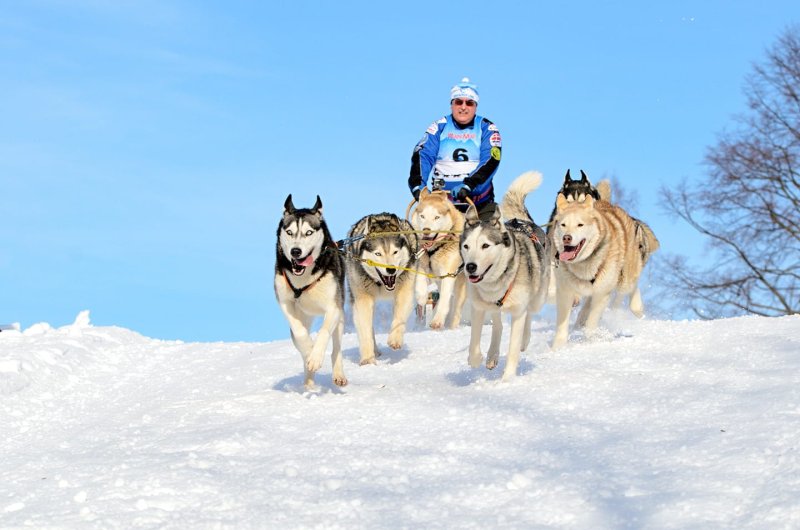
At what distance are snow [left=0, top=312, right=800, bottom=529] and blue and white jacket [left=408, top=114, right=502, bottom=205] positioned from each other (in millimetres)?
2751

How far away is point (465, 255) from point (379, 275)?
1.80 m

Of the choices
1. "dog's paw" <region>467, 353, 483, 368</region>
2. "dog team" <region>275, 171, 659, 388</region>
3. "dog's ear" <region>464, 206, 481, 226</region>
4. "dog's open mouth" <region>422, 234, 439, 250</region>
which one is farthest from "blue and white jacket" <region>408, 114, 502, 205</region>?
"dog's paw" <region>467, 353, 483, 368</region>

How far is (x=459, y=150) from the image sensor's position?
Result: 447 inches

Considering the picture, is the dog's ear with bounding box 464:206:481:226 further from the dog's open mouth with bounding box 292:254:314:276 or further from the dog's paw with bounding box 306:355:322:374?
the dog's paw with bounding box 306:355:322:374

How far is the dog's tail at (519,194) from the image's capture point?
9859 mm

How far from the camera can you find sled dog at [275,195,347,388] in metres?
6.77

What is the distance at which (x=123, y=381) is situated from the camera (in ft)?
34.2

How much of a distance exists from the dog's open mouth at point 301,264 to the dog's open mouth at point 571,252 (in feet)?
9.42

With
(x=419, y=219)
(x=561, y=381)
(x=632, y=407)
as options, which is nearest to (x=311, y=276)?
(x=561, y=381)

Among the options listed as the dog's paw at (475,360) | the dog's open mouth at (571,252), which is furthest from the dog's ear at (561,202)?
the dog's paw at (475,360)

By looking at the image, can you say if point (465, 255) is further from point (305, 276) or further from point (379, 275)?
point (379, 275)

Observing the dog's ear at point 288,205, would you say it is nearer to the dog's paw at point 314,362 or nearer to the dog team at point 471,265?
the dog team at point 471,265

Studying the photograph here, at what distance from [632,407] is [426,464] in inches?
73.3

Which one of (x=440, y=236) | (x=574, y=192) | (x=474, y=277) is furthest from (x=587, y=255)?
(x=440, y=236)
